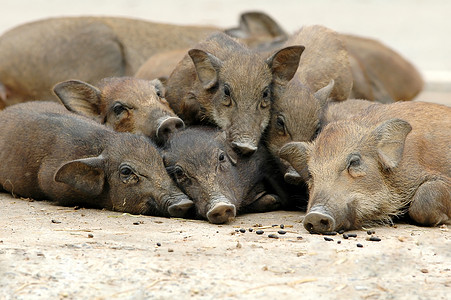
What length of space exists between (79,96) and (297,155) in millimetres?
2115

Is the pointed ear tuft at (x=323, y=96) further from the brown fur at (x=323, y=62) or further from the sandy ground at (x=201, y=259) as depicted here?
the sandy ground at (x=201, y=259)

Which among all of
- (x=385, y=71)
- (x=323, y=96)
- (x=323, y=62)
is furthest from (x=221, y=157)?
(x=385, y=71)

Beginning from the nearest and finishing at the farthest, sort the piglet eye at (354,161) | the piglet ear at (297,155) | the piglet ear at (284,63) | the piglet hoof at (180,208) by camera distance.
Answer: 1. the piglet eye at (354,161)
2. the piglet hoof at (180,208)
3. the piglet ear at (297,155)
4. the piglet ear at (284,63)

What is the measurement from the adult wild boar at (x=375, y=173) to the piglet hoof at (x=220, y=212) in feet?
1.78

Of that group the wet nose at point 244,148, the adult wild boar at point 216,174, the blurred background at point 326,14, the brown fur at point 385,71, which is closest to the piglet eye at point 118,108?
the adult wild boar at point 216,174

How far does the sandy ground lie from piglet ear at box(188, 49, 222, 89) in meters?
1.19

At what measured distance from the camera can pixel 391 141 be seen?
19.2ft

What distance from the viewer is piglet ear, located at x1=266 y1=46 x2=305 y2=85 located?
23.0 feet

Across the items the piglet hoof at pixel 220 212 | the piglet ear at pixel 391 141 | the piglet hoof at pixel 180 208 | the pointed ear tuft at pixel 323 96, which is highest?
the piglet ear at pixel 391 141

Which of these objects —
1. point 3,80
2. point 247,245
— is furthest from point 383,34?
point 247,245

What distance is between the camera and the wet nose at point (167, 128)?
6.71 metres

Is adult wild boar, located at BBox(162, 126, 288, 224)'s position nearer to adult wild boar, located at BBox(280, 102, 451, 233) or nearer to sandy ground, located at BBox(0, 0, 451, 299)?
sandy ground, located at BBox(0, 0, 451, 299)

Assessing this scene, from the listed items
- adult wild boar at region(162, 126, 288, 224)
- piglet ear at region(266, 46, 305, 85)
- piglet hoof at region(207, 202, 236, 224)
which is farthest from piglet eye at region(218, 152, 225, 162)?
piglet ear at region(266, 46, 305, 85)

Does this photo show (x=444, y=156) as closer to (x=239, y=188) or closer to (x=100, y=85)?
(x=239, y=188)
